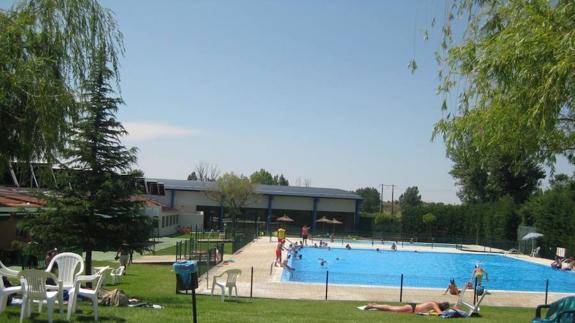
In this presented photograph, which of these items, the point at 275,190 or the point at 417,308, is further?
the point at 275,190

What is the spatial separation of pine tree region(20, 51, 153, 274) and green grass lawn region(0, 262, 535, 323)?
200 cm

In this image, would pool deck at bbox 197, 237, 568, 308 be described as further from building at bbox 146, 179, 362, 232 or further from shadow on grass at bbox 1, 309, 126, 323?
building at bbox 146, 179, 362, 232

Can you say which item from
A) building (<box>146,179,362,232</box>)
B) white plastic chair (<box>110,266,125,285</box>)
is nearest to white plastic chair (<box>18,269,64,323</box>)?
white plastic chair (<box>110,266,125,285</box>)

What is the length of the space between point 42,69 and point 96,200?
A: 9.76 m

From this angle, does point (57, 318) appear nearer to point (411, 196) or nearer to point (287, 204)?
point (287, 204)

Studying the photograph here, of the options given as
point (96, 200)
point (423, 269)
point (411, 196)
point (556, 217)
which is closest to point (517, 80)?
point (96, 200)

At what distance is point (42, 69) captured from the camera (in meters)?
8.57

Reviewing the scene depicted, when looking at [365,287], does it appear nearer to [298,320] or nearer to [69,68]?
[298,320]

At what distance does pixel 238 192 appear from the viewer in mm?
62031

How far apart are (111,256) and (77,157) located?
15.6m

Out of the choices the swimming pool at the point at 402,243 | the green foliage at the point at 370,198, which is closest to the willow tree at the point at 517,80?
the swimming pool at the point at 402,243

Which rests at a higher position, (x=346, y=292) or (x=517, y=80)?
(x=517, y=80)

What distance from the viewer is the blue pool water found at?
26.4 m

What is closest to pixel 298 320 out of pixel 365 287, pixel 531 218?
pixel 365 287
